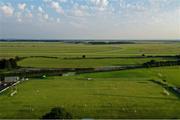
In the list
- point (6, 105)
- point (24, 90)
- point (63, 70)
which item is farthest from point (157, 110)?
point (63, 70)

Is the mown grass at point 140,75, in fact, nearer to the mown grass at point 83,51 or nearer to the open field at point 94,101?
the open field at point 94,101

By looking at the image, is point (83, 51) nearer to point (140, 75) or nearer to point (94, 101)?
point (140, 75)

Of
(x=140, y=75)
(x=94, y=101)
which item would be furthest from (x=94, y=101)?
(x=140, y=75)

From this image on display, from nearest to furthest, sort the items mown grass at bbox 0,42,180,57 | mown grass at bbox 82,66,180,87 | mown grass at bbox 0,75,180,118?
mown grass at bbox 0,75,180,118 < mown grass at bbox 82,66,180,87 < mown grass at bbox 0,42,180,57

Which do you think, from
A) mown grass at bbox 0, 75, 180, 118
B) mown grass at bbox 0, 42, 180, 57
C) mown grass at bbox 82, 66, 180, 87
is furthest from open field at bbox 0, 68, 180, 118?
mown grass at bbox 0, 42, 180, 57

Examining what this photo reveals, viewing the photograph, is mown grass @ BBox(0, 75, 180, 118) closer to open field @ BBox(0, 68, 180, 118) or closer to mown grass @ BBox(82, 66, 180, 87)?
open field @ BBox(0, 68, 180, 118)

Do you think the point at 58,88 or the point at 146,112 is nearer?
the point at 146,112

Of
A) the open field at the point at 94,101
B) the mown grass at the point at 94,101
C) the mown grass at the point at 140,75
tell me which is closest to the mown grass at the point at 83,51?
the mown grass at the point at 140,75

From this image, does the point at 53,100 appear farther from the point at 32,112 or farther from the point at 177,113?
the point at 177,113

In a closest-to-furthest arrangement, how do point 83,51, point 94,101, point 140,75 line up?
1. point 94,101
2. point 140,75
3. point 83,51

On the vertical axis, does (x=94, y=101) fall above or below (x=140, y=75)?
above

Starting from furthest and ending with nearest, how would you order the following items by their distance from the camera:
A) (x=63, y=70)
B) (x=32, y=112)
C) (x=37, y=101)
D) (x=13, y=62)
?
(x=13, y=62), (x=63, y=70), (x=37, y=101), (x=32, y=112)
